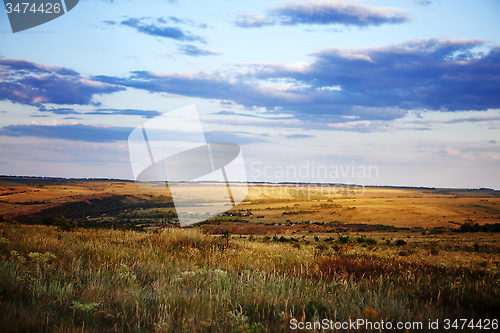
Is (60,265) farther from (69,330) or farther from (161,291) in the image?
(69,330)

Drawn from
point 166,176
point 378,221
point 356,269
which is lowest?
point 378,221

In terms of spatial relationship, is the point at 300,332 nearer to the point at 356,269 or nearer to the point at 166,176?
the point at 356,269

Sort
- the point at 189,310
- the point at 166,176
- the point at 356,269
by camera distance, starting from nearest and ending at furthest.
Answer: the point at 189,310 < the point at 356,269 < the point at 166,176

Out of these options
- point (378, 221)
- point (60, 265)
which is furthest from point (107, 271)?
point (378, 221)

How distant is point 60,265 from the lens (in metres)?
6.24

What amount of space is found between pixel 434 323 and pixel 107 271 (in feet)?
19.0

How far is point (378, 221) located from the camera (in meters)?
71.7

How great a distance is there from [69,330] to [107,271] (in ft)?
9.48

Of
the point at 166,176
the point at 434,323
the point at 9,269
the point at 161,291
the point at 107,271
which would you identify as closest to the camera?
the point at 434,323

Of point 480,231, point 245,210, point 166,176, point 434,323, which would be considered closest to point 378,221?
point 480,231

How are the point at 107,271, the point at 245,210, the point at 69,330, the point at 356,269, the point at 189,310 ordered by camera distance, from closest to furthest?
the point at 69,330 < the point at 189,310 < the point at 107,271 < the point at 356,269 < the point at 245,210

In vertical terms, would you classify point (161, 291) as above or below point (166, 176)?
below

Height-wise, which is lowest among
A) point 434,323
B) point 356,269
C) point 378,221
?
point 378,221

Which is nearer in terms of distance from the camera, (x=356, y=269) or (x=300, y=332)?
(x=300, y=332)
